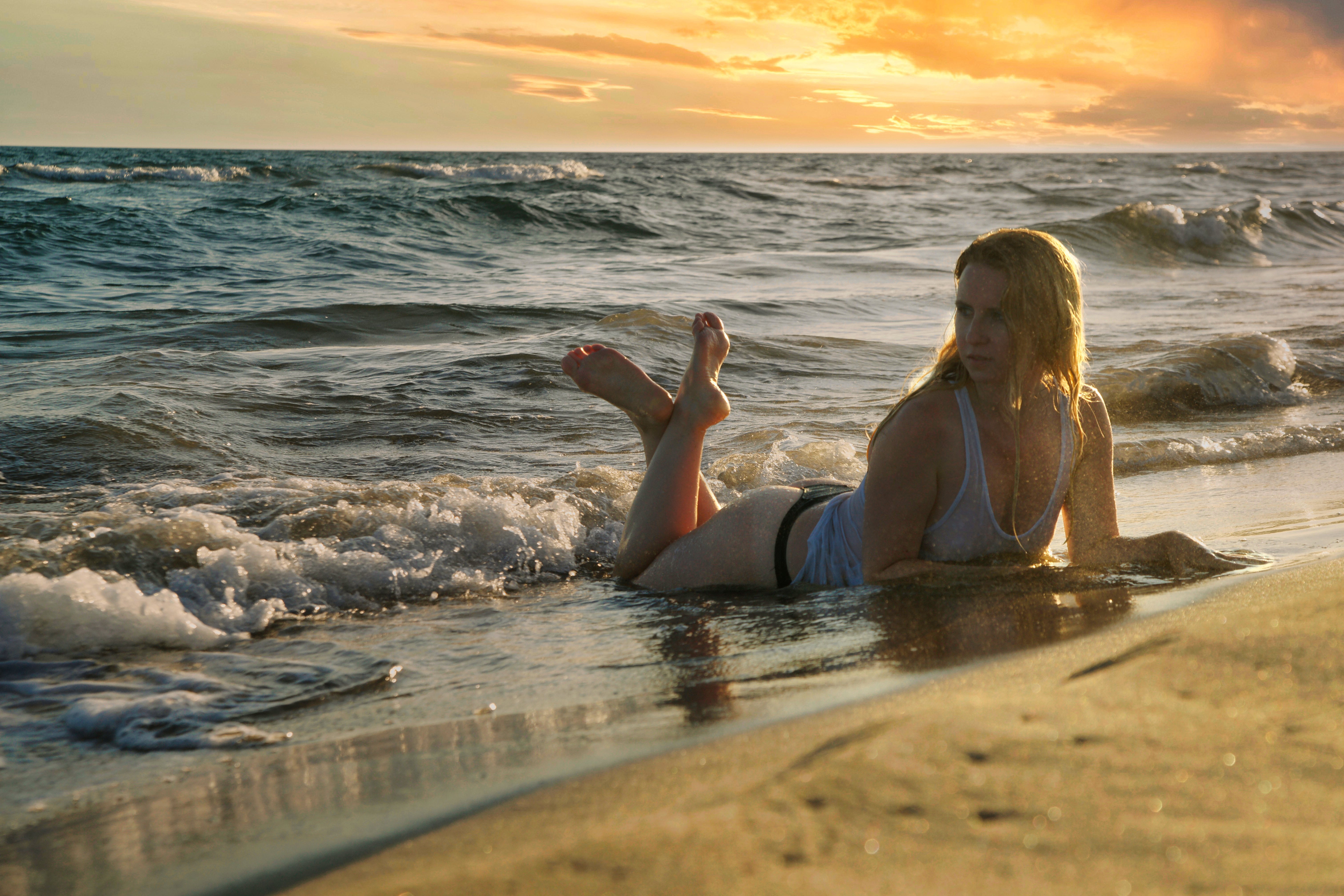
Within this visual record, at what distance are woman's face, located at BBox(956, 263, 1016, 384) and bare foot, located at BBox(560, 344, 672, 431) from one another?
44.2 inches

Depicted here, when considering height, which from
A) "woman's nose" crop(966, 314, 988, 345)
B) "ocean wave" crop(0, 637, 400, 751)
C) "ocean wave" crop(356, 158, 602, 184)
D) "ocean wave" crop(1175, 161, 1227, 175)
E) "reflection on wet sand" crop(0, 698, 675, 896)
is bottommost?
"ocean wave" crop(0, 637, 400, 751)

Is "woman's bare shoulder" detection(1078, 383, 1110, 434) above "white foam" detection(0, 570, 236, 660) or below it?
above

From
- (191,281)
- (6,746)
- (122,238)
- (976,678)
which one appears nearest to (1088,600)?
(976,678)

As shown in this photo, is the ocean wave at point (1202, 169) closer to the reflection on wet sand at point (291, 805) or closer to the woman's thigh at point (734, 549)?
the woman's thigh at point (734, 549)

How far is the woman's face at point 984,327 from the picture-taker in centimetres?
264

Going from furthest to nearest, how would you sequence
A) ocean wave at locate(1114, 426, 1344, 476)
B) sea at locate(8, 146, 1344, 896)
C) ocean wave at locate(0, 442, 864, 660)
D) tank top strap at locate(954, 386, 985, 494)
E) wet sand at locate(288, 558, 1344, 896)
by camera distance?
ocean wave at locate(1114, 426, 1344, 476) < ocean wave at locate(0, 442, 864, 660) < tank top strap at locate(954, 386, 985, 494) < sea at locate(8, 146, 1344, 896) < wet sand at locate(288, 558, 1344, 896)

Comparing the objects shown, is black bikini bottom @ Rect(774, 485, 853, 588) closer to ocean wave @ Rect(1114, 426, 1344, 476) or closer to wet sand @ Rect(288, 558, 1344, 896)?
wet sand @ Rect(288, 558, 1344, 896)

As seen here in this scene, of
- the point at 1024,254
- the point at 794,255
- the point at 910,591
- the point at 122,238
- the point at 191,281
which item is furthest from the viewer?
the point at 794,255

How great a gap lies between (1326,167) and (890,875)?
64744 mm

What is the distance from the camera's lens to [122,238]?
1495 centimetres

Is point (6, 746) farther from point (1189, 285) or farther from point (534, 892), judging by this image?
point (1189, 285)

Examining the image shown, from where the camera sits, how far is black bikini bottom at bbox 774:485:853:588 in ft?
10.5

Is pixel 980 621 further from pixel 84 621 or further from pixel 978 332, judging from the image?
pixel 84 621

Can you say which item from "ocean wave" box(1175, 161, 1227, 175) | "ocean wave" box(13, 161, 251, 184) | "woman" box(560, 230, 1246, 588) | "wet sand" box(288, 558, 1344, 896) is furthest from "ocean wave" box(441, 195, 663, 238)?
"ocean wave" box(1175, 161, 1227, 175)
